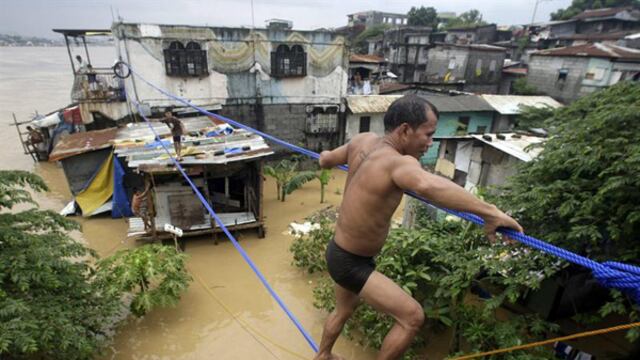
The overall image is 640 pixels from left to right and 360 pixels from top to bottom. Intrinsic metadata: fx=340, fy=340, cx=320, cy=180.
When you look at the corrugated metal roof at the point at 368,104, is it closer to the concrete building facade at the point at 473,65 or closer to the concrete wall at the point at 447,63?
the concrete building facade at the point at 473,65

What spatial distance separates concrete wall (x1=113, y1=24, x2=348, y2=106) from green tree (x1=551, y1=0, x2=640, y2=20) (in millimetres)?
32783

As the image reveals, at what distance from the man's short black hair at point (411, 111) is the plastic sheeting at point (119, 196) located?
10.3 meters

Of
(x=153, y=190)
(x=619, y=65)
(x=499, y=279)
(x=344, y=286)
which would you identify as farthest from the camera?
(x=619, y=65)

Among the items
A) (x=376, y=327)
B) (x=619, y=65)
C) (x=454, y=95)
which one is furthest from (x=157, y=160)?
(x=619, y=65)

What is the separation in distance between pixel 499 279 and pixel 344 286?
2330 millimetres

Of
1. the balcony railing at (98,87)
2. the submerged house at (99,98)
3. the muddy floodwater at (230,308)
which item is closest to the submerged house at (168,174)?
the muddy floodwater at (230,308)

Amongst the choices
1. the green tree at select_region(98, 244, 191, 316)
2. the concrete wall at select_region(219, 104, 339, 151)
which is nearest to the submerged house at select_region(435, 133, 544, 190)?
the concrete wall at select_region(219, 104, 339, 151)

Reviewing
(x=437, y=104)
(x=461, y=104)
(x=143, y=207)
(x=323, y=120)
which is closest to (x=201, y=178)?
(x=143, y=207)

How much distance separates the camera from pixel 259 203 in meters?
9.39

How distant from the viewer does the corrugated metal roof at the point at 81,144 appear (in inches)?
404

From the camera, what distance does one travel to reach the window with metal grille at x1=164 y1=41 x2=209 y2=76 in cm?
1265

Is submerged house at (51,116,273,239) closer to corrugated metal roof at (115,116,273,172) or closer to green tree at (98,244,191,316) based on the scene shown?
corrugated metal roof at (115,116,273,172)

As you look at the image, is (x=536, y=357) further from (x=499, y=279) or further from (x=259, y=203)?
(x=259, y=203)

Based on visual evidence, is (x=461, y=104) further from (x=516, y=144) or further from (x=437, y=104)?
(x=516, y=144)
